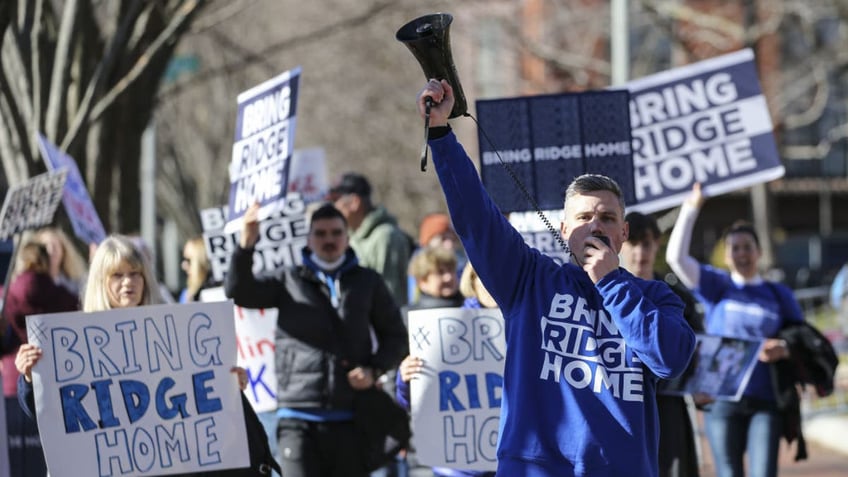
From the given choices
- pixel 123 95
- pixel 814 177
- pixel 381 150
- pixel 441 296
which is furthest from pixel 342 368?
pixel 814 177

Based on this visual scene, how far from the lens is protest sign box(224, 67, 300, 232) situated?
775 cm

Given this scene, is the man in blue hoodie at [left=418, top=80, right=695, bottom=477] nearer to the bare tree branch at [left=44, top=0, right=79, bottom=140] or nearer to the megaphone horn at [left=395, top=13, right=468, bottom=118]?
the megaphone horn at [left=395, top=13, right=468, bottom=118]

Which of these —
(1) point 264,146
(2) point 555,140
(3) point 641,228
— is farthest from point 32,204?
(3) point 641,228

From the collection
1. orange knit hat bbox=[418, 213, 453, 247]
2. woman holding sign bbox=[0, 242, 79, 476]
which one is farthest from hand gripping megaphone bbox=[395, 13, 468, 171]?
orange knit hat bbox=[418, 213, 453, 247]

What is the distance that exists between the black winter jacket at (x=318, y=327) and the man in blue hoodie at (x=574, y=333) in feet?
8.79

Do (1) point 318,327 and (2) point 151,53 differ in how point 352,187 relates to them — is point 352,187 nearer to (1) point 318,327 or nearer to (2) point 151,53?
(2) point 151,53

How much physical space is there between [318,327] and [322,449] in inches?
23.6

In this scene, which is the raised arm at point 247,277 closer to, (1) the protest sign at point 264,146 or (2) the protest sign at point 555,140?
(1) the protest sign at point 264,146

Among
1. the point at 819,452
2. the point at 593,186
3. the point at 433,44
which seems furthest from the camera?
the point at 819,452

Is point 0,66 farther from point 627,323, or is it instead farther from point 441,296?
point 627,323

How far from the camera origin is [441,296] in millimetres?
7988

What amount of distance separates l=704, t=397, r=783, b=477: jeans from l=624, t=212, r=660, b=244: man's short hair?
4.26ft

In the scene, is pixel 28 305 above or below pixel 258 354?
above

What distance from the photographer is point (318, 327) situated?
718 centimetres
